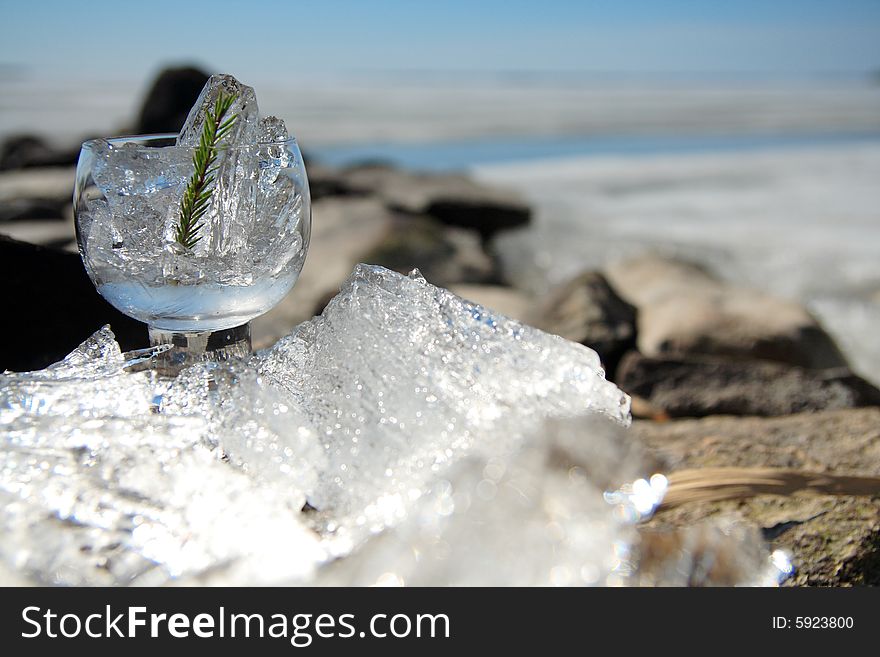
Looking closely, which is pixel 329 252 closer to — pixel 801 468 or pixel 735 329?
pixel 735 329

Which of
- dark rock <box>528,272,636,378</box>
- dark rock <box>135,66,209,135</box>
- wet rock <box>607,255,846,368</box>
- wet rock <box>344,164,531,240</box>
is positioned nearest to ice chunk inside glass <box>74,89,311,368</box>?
dark rock <box>528,272,636,378</box>

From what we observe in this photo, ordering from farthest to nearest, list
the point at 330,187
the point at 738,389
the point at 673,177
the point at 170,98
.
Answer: the point at 673,177 < the point at 170,98 < the point at 330,187 < the point at 738,389

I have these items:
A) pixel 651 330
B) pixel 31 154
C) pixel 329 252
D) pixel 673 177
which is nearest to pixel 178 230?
pixel 651 330

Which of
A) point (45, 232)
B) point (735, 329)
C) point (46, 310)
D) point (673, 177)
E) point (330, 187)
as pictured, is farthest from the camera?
point (673, 177)

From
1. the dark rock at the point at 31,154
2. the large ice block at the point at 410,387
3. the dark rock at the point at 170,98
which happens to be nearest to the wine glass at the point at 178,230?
the large ice block at the point at 410,387

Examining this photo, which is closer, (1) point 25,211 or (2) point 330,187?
(1) point 25,211

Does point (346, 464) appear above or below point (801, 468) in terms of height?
above
